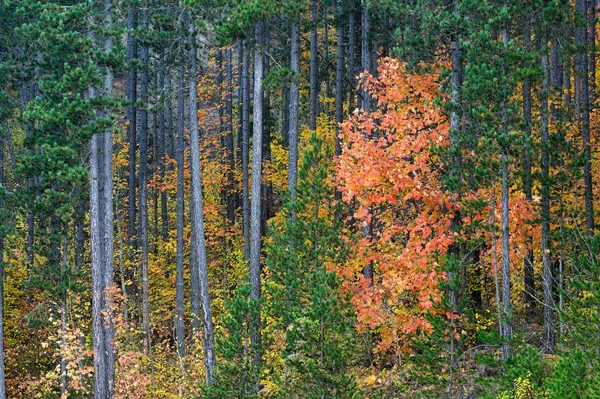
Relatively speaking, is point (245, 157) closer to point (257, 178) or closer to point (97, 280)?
point (257, 178)

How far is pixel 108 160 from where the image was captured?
18.3 m

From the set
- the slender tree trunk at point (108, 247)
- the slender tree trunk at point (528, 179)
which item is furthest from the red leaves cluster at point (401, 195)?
the slender tree trunk at point (108, 247)

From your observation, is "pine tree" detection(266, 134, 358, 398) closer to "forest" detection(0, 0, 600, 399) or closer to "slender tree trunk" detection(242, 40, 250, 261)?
"forest" detection(0, 0, 600, 399)

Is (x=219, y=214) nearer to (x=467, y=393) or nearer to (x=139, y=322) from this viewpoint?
(x=139, y=322)

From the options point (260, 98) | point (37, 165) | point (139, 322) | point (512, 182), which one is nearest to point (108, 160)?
point (37, 165)

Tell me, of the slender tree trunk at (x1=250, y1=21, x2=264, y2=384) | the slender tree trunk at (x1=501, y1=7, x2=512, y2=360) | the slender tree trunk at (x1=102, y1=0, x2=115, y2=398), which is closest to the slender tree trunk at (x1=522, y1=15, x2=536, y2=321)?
the slender tree trunk at (x1=501, y1=7, x2=512, y2=360)

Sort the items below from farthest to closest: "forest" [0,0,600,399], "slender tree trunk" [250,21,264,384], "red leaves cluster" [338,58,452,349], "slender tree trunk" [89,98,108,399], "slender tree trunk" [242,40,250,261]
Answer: "slender tree trunk" [242,40,250,261], "slender tree trunk" [89,98,108,399], "slender tree trunk" [250,21,264,384], "red leaves cluster" [338,58,452,349], "forest" [0,0,600,399]

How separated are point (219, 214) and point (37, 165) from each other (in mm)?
12043

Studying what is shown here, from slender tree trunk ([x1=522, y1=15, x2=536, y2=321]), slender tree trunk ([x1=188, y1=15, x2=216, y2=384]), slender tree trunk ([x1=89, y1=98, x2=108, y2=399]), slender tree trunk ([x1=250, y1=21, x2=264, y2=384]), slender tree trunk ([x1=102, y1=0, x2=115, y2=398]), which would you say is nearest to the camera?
slender tree trunk ([x1=522, y1=15, x2=536, y2=321])

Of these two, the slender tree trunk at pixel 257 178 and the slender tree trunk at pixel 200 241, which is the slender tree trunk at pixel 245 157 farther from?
the slender tree trunk at pixel 257 178

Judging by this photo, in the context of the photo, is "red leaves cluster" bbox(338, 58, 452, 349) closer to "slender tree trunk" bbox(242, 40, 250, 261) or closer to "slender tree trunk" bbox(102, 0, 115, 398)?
"slender tree trunk" bbox(102, 0, 115, 398)

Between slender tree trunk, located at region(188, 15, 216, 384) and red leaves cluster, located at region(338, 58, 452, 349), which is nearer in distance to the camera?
red leaves cluster, located at region(338, 58, 452, 349)

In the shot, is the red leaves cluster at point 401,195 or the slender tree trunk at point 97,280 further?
the slender tree trunk at point 97,280

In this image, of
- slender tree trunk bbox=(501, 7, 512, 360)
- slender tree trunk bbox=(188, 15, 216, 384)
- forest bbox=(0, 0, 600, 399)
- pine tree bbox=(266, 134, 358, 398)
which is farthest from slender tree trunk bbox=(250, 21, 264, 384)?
slender tree trunk bbox=(501, 7, 512, 360)
